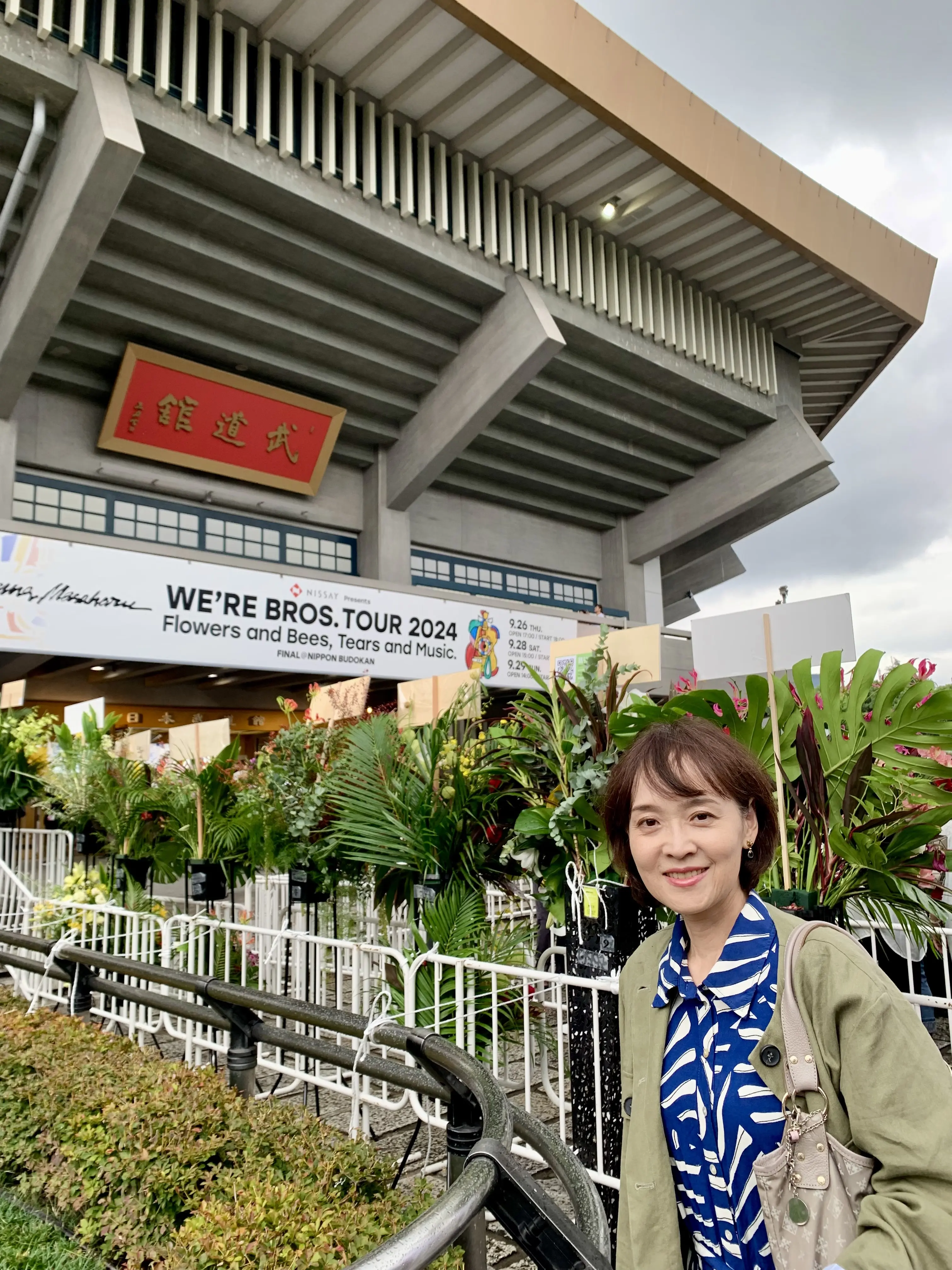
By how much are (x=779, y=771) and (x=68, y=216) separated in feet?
33.6

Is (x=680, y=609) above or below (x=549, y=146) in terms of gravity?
below

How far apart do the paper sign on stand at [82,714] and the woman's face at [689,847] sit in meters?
5.59

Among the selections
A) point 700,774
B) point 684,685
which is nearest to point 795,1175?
point 700,774

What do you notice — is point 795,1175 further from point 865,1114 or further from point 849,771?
point 849,771

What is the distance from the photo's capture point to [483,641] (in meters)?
14.8

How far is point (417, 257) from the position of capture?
12656mm

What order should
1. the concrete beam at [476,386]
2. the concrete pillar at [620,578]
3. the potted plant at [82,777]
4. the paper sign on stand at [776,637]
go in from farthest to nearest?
the concrete pillar at [620,578], the concrete beam at [476,386], the potted plant at [82,777], the paper sign on stand at [776,637]

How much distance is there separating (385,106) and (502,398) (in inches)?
174

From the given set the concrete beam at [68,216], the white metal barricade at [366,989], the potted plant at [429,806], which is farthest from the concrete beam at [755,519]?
the potted plant at [429,806]

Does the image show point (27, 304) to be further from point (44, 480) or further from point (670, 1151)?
point (670, 1151)

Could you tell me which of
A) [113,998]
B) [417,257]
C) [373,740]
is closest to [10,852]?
[113,998]

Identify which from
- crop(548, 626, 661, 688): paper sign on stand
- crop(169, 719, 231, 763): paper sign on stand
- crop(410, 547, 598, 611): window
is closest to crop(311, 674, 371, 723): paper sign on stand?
crop(169, 719, 231, 763): paper sign on stand

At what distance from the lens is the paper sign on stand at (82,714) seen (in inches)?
248

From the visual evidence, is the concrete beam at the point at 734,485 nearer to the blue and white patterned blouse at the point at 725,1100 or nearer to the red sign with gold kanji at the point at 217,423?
the red sign with gold kanji at the point at 217,423
